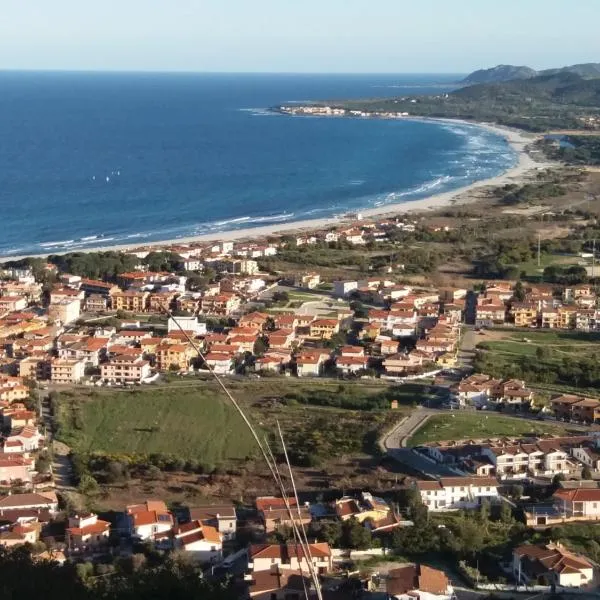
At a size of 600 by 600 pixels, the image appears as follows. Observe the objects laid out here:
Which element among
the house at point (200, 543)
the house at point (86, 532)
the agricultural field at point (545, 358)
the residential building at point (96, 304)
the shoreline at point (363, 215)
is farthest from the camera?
the shoreline at point (363, 215)

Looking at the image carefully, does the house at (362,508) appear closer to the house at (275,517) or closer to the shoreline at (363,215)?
the house at (275,517)

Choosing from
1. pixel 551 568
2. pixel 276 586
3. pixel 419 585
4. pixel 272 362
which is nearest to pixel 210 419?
pixel 272 362

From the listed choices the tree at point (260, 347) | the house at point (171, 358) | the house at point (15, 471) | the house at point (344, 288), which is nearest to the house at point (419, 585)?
the house at point (15, 471)

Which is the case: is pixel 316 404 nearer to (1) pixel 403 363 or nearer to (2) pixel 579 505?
(1) pixel 403 363

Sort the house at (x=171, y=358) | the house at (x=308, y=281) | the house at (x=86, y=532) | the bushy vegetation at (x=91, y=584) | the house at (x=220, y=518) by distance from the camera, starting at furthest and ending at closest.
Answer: the house at (x=308, y=281), the house at (x=171, y=358), the house at (x=220, y=518), the house at (x=86, y=532), the bushy vegetation at (x=91, y=584)

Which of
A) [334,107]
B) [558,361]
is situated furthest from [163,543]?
[334,107]

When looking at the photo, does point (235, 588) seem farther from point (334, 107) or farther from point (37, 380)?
point (334, 107)
